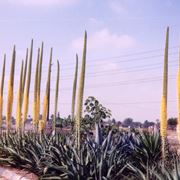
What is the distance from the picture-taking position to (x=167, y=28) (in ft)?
33.9

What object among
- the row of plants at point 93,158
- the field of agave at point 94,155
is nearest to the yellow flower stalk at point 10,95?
the field of agave at point 94,155

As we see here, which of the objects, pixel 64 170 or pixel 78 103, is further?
pixel 78 103

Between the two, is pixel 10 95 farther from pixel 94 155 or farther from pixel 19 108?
pixel 94 155

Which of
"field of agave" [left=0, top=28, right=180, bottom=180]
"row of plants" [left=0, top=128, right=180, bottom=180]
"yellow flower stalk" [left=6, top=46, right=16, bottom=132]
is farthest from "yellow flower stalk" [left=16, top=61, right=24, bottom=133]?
"row of plants" [left=0, top=128, right=180, bottom=180]

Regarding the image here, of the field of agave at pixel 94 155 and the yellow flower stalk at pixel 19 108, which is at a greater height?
the yellow flower stalk at pixel 19 108

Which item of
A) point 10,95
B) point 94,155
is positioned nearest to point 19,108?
point 10,95

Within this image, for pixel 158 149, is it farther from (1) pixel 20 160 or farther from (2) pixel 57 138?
(1) pixel 20 160

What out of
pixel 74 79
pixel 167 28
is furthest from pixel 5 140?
pixel 167 28

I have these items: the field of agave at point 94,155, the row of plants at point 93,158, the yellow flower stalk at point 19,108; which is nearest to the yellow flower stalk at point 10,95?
the yellow flower stalk at point 19,108

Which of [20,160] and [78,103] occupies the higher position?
[78,103]

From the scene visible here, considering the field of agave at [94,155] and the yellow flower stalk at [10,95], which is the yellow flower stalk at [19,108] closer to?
the yellow flower stalk at [10,95]

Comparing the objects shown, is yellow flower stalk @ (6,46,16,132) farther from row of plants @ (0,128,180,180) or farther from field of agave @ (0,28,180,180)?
row of plants @ (0,128,180,180)

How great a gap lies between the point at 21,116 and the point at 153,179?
1209cm

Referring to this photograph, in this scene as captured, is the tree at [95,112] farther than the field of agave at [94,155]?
Yes
